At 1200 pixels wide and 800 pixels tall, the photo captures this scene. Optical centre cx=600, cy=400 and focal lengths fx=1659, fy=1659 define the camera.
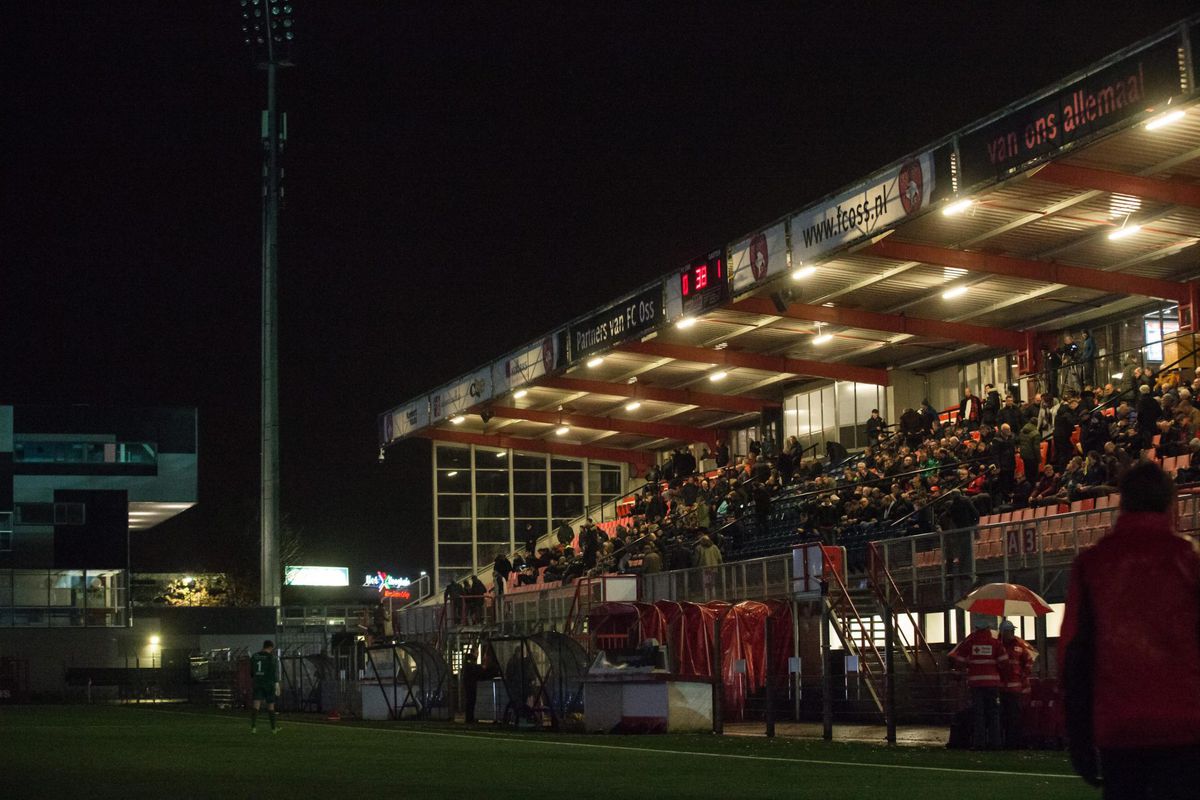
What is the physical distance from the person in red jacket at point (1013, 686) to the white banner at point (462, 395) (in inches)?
1282

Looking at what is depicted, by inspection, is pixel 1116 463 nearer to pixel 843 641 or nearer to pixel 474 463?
pixel 843 641

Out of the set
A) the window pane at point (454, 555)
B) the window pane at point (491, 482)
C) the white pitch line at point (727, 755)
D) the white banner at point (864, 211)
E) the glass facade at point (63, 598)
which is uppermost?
the white banner at point (864, 211)

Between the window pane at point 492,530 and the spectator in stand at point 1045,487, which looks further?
the window pane at point 492,530

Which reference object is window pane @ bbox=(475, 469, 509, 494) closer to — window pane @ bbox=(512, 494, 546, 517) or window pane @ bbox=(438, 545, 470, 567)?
window pane @ bbox=(512, 494, 546, 517)

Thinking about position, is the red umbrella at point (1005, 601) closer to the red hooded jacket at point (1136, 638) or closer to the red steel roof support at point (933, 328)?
the red hooded jacket at point (1136, 638)

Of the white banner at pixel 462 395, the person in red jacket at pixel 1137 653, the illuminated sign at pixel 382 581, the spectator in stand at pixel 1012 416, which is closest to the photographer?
the person in red jacket at pixel 1137 653

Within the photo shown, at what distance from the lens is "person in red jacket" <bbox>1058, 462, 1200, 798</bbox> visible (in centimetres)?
495

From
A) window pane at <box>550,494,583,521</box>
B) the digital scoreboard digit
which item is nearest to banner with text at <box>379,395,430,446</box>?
window pane at <box>550,494,583,521</box>

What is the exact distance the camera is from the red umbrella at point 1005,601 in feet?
62.7

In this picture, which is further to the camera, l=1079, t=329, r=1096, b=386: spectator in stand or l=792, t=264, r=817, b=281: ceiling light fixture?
l=1079, t=329, r=1096, b=386: spectator in stand

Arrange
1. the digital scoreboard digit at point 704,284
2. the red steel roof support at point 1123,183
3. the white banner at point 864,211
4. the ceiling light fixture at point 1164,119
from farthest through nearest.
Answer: the digital scoreboard digit at point 704,284 < the white banner at point 864,211 < the red steel roof support at point 1123,183 < the ceiling light fixture at point 1164,119

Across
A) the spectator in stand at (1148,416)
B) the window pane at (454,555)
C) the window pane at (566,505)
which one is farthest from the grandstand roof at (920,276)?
the window pane at (566,505)

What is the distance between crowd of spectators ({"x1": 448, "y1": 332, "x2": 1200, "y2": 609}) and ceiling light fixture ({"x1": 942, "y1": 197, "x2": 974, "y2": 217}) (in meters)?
3.88

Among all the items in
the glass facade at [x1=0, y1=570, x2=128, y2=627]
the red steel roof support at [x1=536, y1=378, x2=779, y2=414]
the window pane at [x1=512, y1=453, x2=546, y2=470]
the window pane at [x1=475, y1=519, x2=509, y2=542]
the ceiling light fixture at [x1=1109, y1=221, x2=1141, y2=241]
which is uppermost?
the ceiling light fixture at [x1=1109, y1=221, x2=1141, y2=241]
